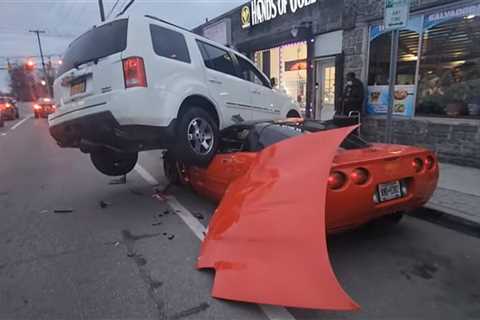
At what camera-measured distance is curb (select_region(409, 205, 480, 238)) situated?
13.2 feet

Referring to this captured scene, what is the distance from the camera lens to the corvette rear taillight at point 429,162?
3477 millimetres

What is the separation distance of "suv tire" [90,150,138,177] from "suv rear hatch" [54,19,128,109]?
1205mm

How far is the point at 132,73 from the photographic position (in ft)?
13.7

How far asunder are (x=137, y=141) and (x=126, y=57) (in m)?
1.03

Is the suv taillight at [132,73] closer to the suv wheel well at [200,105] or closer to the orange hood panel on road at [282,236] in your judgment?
the suv wheel well at [200,105]

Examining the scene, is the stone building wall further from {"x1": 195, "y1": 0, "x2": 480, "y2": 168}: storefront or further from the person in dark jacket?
the person in dark jacket

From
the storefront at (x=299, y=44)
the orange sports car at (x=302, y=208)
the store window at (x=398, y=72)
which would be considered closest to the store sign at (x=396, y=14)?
the orange sports car at (x=302, y=208)

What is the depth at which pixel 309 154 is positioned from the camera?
2.96m

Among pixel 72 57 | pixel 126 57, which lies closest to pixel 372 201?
pixel 126 57

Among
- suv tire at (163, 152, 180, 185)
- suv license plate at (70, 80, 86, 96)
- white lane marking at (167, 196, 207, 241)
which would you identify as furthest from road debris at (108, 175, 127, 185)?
suv license plate at (70, 80, 86, 96)

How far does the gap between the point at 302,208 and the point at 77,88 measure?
3.58 m

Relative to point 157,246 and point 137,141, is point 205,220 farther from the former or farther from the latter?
point 137,141

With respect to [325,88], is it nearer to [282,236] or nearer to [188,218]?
[188,218]

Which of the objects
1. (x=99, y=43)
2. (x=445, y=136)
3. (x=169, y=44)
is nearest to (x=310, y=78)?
(x=445, y=136)
